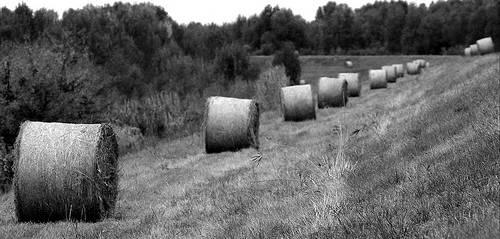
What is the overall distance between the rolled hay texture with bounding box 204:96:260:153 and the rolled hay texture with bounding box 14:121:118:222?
23.3ft

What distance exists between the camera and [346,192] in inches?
264

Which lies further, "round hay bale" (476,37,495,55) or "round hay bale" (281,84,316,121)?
"round hay bale" (476,37,495,55)

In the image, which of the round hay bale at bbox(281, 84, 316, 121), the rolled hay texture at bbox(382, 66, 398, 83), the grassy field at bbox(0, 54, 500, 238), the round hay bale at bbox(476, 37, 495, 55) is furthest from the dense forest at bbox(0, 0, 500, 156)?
the round hay bale at bbox(476, 37, 495, 55)

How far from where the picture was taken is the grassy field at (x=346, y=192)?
468cm

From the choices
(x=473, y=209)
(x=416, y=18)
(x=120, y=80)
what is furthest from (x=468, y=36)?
(x=473, y=209)

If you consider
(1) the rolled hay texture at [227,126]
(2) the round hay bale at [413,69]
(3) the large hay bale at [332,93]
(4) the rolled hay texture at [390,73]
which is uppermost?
(1) the rolled hay texture at [227,126]

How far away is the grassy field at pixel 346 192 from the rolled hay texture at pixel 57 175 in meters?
0.32

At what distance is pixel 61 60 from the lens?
2544cm

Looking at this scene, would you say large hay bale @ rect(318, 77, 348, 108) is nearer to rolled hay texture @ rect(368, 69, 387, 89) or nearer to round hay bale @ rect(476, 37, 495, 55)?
rolled hay texture @ rect(368, 69, 387, 89)

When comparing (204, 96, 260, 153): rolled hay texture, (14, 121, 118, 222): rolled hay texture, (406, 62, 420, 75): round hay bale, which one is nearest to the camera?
(14, 121, 118, 222): rolled hay texture

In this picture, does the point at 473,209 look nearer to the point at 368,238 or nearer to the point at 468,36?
the point at 368,238

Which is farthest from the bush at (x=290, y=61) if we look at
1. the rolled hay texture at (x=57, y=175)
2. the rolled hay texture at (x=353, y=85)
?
the rolled hay texture at (x=57, y=175)

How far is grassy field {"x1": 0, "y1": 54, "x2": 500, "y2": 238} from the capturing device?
468cm

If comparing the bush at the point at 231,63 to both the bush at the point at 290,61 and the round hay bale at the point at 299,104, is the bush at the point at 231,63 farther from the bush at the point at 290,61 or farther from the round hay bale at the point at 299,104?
the round hay bale at the point at 299,104
